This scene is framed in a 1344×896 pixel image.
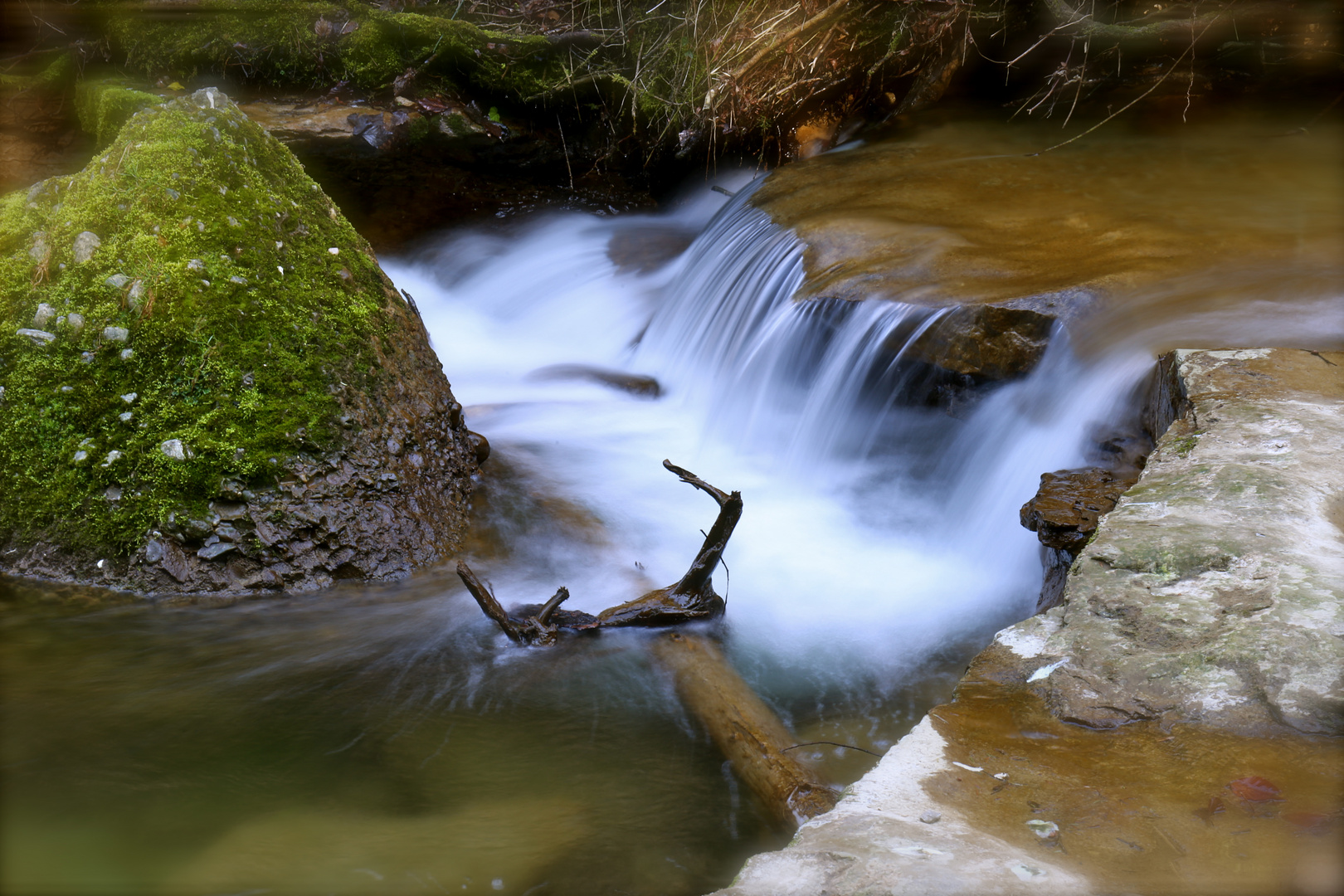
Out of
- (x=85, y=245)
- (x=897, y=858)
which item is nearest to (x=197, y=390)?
(x=85, y=245)

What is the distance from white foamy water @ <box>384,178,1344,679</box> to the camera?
411 cm

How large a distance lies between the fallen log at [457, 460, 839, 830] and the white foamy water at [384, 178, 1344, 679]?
0.79 feet

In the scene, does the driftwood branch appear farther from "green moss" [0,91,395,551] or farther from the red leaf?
the red leaf

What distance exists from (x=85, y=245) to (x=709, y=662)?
10.3 feet

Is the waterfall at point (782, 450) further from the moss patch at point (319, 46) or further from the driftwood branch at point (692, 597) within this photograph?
Result: the moss patch at point (319, 46)

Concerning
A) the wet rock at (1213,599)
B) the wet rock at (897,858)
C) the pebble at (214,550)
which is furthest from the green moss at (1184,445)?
the pebble at (214,550)

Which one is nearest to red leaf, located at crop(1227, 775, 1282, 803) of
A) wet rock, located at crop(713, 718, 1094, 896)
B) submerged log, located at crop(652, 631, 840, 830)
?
wet rock, located at crop(713, 718, 1094, 896)

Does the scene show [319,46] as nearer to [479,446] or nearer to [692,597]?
[479,446]

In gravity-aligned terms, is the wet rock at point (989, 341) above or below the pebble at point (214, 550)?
above

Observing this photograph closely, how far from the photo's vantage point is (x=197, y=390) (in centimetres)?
383

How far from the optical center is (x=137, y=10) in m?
8.38

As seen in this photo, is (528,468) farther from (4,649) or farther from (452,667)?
(4,649)

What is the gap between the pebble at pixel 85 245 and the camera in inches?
156

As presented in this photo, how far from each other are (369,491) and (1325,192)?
6.10m
